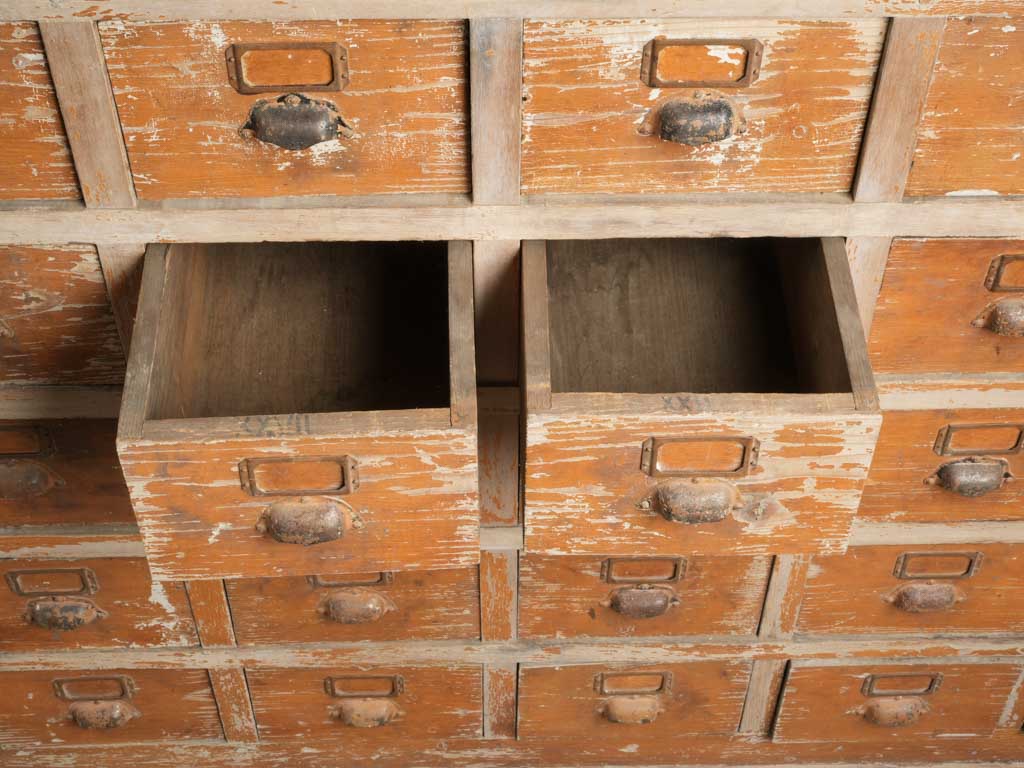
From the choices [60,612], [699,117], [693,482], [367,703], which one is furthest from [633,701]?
[699,117]

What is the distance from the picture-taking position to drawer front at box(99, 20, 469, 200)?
2.70ft

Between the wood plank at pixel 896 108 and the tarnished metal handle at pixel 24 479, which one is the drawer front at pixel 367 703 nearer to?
the tarnished metal handle at pixel 24 479

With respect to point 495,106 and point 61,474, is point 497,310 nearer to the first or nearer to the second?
point 495,106

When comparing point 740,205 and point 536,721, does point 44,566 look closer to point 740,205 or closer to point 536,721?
point 536,721

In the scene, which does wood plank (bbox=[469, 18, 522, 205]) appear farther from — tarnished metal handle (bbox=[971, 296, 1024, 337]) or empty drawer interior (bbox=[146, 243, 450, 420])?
tarnished metal handle (bbox=[971, 296, 1024, 337])

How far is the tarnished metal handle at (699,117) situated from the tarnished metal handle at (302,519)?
403mm

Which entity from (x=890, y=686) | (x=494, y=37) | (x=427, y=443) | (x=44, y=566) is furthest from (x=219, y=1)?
(x=890, y=686)

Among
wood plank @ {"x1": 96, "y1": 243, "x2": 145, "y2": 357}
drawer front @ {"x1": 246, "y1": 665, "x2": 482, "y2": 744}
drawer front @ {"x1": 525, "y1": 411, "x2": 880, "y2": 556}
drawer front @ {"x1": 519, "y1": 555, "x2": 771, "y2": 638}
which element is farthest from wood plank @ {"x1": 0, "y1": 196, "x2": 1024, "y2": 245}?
drawer front @ {"x1": 246, "y1": 665, "x2": 482, "y2": 744}

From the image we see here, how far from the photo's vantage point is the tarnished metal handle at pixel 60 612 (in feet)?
4.11

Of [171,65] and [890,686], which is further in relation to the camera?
[890,686]

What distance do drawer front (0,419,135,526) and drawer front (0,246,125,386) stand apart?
6 centimetres

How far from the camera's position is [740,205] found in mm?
927

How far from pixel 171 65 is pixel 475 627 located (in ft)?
2.46

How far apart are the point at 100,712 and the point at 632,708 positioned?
677 mm
